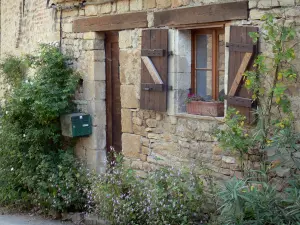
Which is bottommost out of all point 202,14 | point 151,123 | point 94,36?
point 151,123

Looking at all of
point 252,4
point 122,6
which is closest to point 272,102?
point 252,4

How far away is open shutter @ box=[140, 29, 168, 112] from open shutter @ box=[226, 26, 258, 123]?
3.38 ft

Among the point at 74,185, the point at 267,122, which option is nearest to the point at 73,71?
the point at 74,185

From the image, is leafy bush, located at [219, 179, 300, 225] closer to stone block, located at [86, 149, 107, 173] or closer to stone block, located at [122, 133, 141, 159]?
stone block, located at [122, 133, 141, 159]

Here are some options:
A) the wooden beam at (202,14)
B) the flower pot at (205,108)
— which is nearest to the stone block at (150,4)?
the wooden beam at (202,14)

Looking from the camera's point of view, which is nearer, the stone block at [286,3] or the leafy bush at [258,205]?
the leafy bush at [258,205]

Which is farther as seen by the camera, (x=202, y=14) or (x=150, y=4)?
(x=150, y=4)

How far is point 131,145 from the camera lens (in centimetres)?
743

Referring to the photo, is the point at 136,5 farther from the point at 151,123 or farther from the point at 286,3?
the point at 286,3

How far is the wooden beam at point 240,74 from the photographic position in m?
5.59

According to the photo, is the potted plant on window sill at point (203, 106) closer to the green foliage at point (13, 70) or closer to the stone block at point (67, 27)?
the stone block at point (67, 27)

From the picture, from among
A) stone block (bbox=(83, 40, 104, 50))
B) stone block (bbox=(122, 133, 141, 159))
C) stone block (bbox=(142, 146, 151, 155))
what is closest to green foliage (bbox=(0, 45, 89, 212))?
stone block (bbox=(83, 40, 104, 50))

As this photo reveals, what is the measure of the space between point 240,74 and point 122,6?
2405 millimetres

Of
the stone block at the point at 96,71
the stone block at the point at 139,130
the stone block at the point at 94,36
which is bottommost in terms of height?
the stone block at the point at 139,130
